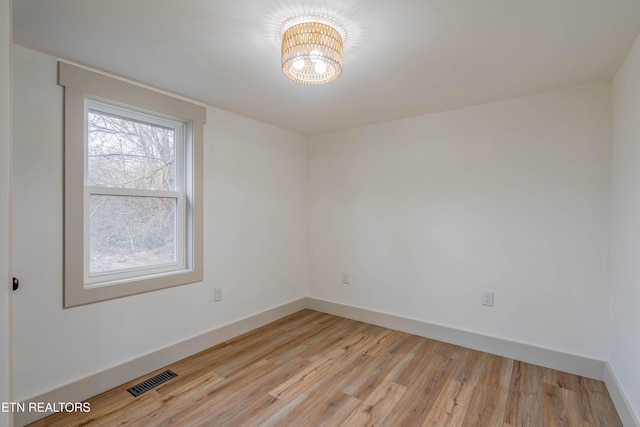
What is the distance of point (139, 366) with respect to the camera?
2.34 m

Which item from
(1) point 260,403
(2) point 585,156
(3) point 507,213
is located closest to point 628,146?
(2) point 585,156

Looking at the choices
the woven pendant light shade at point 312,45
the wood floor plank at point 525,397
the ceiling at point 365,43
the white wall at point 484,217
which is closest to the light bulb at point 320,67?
the woven pendant light shade at point 312,45

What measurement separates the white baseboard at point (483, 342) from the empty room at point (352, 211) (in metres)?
0.02

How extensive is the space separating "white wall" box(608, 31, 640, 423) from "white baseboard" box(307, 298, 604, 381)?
233 mm

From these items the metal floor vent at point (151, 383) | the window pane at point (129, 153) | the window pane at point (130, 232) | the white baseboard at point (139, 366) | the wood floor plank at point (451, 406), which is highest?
the window pane at point (129, 153)

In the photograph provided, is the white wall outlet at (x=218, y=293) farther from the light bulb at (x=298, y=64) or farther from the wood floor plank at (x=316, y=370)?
the light bulb at (x=298, y=64)

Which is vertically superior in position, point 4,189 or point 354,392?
point 4,189

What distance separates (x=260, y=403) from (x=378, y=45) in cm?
231

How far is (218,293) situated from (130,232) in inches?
37.3

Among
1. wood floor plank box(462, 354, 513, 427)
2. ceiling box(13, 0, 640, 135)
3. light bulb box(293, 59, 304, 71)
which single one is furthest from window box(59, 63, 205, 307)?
wood floor plank box(462, 354, 513, 427)

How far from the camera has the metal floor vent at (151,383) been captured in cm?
215

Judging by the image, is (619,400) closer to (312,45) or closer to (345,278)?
(345,278)

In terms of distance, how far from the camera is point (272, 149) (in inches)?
140

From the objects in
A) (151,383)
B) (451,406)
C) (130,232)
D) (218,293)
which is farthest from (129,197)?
(451,406)
